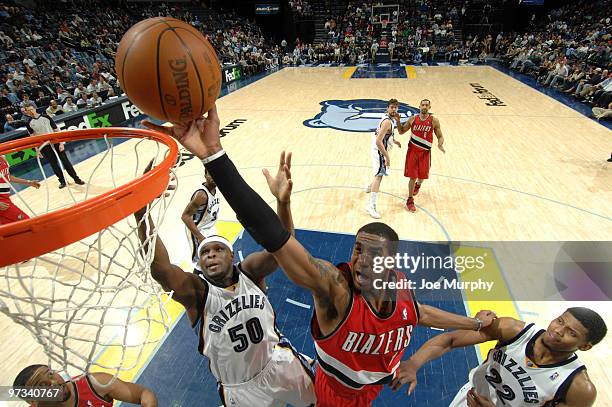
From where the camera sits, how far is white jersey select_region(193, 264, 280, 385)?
7.36 ft

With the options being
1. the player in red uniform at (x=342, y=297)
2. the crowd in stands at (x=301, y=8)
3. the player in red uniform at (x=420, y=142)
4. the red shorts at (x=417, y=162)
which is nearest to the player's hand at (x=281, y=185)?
the player in red uniform at (x=342, y=297)

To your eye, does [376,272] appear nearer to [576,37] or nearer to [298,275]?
[298,275]

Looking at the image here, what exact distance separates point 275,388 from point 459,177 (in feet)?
18.4

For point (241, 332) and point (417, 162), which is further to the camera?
point (417, 162)

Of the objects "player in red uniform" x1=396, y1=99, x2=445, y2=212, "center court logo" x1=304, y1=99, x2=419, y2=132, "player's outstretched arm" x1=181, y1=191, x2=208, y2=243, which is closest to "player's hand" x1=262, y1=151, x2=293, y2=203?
"player's outstretched arm" x1=181, y1=191, x2=208, y2=243

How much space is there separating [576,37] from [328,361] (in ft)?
73.5

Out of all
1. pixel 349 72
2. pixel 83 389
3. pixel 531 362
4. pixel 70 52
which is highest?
pixel 70 52

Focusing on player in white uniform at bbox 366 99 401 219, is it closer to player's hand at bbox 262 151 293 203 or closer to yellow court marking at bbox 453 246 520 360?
yellow court marking at bbox 453 246 520 360

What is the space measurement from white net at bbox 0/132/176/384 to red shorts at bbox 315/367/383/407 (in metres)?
0.92

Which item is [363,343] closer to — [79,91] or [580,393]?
[580,393]

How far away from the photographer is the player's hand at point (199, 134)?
130 cm

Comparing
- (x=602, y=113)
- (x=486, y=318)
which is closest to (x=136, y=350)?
(x=486, y=318)

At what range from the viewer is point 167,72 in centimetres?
151

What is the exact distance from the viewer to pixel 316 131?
957 cm
